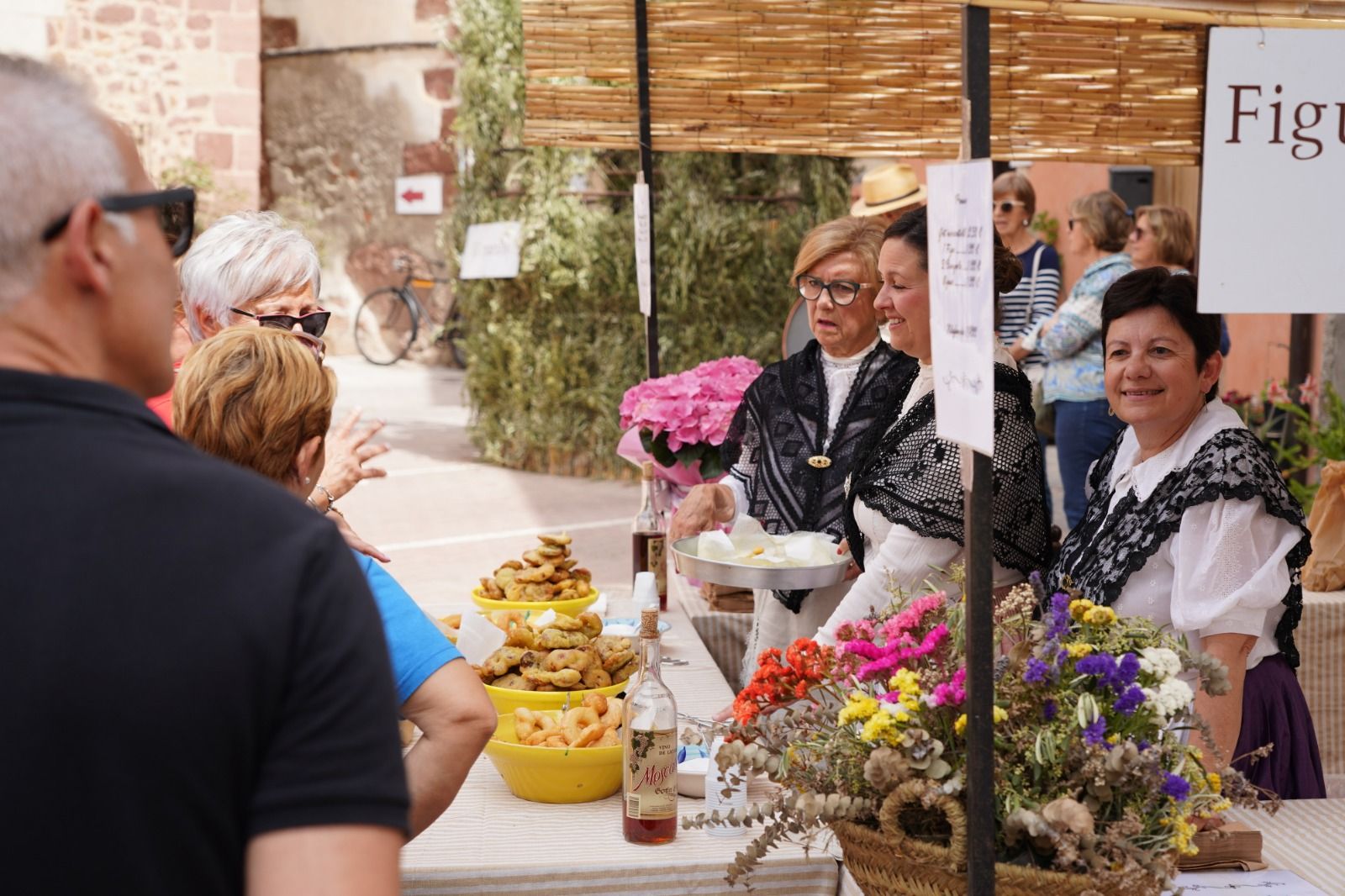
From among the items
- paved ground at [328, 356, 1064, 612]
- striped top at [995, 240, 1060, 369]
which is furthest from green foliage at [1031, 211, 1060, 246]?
striped top at [995, 240, 1060, 369]

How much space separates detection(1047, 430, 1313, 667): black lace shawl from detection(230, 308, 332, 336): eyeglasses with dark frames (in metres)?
1.49

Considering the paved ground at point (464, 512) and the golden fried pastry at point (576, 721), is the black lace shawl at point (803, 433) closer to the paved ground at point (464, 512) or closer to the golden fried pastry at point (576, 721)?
the golden fried pastry at point (576, 721)

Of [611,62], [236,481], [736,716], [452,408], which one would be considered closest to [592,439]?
[452,408]

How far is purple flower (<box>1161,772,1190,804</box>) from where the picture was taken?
1503 mm

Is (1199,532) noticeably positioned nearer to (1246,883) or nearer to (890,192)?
(1246,883)

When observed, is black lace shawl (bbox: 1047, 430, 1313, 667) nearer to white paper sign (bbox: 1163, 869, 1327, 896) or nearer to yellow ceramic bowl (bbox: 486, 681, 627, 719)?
white paper sign (bbox: 1163, 869, 1327, 896)

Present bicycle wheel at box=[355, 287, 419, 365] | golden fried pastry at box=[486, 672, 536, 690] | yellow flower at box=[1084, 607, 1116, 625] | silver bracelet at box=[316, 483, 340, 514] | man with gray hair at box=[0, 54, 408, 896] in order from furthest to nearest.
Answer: bicycle wheel at box=[355, 287, 419, 365] < golden fried pastry at box=[486, 672, 536, 690] < silver bracelet at box=[316, 483, 340, 514] < yellow flower at box=[1084, 607, 1116, 625] < man with gray hair at box=[0, 54, 408, 896]

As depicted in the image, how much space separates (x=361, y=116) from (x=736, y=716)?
16290 mm

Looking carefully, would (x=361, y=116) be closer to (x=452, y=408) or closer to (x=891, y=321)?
(x=452, y=408)

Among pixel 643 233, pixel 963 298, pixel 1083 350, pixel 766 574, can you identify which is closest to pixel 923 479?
pixel 766 574

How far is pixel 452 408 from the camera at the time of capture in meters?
13.4

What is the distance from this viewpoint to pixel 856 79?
400 cm

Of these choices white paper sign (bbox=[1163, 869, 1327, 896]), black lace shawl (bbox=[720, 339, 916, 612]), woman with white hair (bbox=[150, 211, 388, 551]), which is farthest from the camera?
black lace shawl (bbox=[720, 339, 916, 612])

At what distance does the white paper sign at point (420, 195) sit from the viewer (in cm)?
1673
